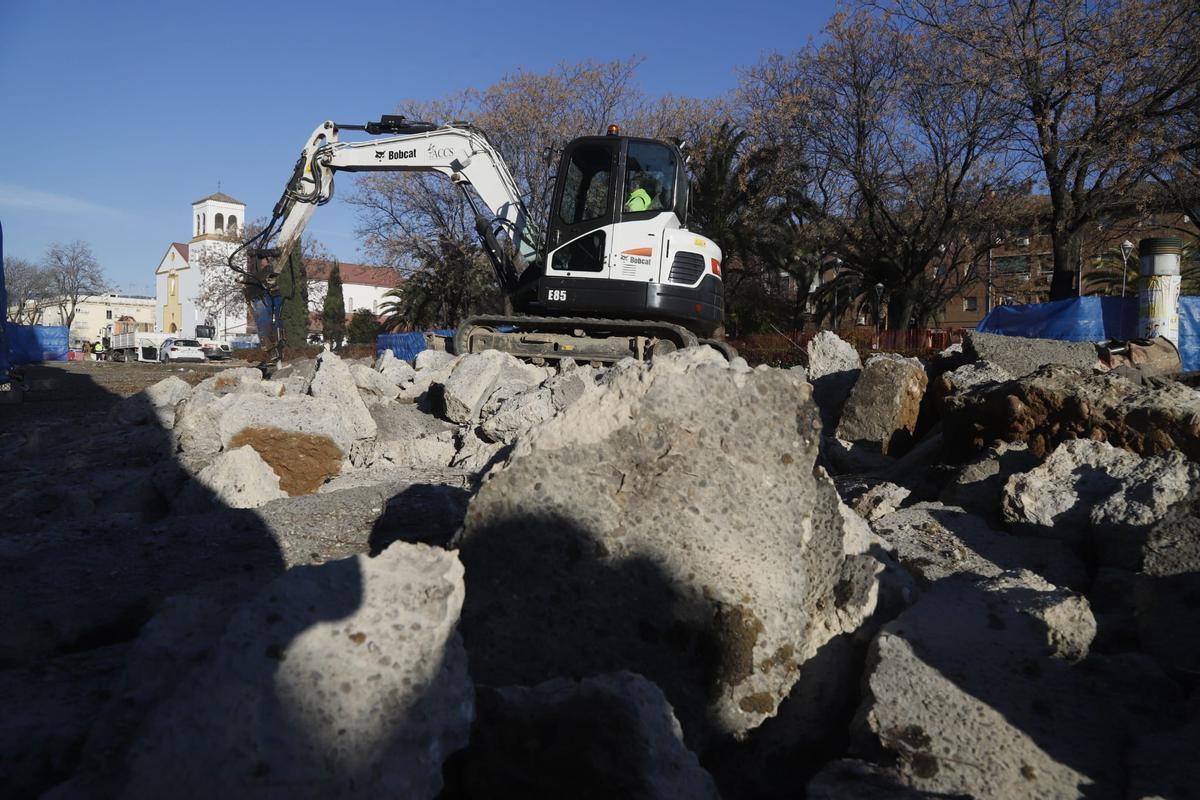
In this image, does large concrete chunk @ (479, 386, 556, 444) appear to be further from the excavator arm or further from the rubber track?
the excavator arm

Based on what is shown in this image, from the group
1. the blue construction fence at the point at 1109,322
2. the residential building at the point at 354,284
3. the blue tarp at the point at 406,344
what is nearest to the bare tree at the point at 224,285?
the residential building at the point at 354,284

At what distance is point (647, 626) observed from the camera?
2502 millimetres

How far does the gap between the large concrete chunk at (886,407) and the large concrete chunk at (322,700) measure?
18.6ft

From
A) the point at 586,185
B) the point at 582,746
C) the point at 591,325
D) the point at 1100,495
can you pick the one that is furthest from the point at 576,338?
the point at 582,746

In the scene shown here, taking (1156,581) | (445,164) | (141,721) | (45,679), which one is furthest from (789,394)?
(445,164)

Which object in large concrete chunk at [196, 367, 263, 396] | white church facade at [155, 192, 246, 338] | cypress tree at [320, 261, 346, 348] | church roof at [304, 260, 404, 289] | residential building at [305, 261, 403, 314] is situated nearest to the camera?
large concrete chunk at [196, 367, 263, 396]

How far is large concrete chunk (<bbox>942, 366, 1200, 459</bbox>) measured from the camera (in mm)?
4355

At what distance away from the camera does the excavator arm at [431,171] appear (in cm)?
1224

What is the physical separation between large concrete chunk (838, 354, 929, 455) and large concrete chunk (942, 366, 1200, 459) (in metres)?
1.60

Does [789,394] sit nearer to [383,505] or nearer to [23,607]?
[383,505]

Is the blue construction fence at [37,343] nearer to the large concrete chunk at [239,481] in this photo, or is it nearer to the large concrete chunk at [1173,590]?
the large concrete chunk at [239,481]

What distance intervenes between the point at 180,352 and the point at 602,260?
118 feet

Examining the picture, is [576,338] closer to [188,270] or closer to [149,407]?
[149,407]

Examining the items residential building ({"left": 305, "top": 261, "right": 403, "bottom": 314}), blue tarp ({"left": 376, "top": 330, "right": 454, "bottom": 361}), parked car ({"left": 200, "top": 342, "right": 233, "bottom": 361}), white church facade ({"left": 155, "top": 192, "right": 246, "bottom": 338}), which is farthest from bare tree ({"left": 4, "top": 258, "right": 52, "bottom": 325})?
blue tarp ({"left": 376, "top": 330, "right": 454, "bottom": 361})
